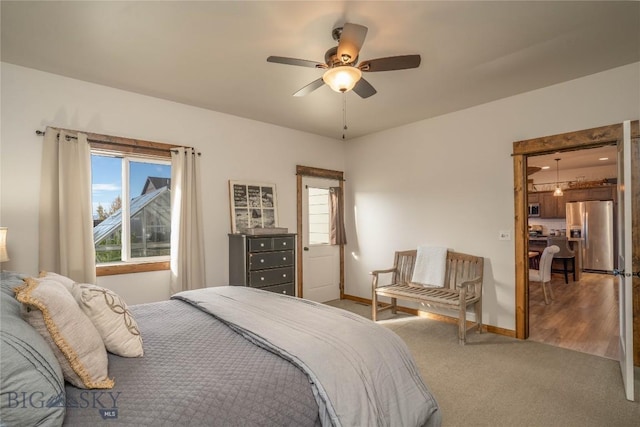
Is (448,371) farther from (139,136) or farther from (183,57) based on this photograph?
(139,136)

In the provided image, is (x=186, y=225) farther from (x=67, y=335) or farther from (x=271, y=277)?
(x=67, y=335)

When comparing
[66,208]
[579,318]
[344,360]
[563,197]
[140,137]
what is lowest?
[579,318]

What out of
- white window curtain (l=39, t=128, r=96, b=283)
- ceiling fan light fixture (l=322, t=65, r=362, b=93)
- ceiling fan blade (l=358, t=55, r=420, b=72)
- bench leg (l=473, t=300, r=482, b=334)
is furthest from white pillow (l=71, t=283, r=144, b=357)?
bench leg (l=473, t=300, r=482, b=334)

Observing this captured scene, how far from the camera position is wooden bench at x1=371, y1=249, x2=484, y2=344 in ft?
11.9

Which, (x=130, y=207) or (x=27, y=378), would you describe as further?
(x=130, y=207)

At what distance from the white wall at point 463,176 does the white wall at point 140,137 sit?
1136 millimetres

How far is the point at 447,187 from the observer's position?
435 centimetres

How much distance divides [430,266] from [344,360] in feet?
10.0

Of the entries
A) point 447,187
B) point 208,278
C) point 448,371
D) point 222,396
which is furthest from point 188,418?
point 447,187

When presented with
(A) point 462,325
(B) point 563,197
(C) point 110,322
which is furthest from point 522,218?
(B) point 563,197

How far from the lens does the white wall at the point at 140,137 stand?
2.88 metres

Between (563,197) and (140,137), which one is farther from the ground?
(140,137)

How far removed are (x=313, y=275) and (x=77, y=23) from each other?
159 inches

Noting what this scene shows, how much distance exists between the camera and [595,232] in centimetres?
770
